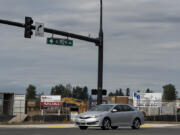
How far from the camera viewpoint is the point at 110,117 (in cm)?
2464

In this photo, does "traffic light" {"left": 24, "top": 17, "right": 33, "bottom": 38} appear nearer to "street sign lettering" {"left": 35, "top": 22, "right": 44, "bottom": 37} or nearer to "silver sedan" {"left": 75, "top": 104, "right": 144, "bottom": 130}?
"street sign lettering" {"left": 35, "top": 22, "right": 44, "bottom": 37}

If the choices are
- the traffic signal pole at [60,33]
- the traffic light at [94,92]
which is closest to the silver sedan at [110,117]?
the traffic signal pole at [60,33]

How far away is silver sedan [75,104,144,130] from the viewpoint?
2412cm

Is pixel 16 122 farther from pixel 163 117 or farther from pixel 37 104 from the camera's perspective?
pixel 37 104

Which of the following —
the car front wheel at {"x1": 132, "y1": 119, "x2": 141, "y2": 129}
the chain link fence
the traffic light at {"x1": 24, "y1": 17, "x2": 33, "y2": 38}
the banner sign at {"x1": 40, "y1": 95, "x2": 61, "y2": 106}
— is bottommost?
the car front wheel at {"x1": 132, "y1": 119, "x2": 141, "y2": 129}

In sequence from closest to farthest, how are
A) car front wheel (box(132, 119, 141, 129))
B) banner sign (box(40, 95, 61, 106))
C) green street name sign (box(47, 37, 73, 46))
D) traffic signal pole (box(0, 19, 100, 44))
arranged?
car front wheel (box(132, 119, 141, 129)) → traffic signal pole (box(0, 19, 100, 44)) → green street name sign (box(47, 37, 73, 46)) → banner sign (box(40, 95, 61, 106))

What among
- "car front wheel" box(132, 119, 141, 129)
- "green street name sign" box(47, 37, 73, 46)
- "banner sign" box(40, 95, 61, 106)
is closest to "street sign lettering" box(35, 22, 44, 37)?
"green street name sign" box(47, 37, 73, 46)

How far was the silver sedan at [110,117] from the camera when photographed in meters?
24.1

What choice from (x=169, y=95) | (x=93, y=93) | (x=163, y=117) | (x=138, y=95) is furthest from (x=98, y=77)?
(x=169, y=95)

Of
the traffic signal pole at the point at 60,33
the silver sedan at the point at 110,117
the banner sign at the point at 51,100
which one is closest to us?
the silver sedan at the point at 110,117

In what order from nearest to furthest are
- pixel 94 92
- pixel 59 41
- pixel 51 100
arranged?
pixel 59 41
pixel 94 92
pixel 51 100

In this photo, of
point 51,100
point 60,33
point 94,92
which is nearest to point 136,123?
point 94,92

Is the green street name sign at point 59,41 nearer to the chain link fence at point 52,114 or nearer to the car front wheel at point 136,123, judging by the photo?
the car front wheel at point 136,123

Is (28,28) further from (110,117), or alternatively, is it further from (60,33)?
(110,117)
